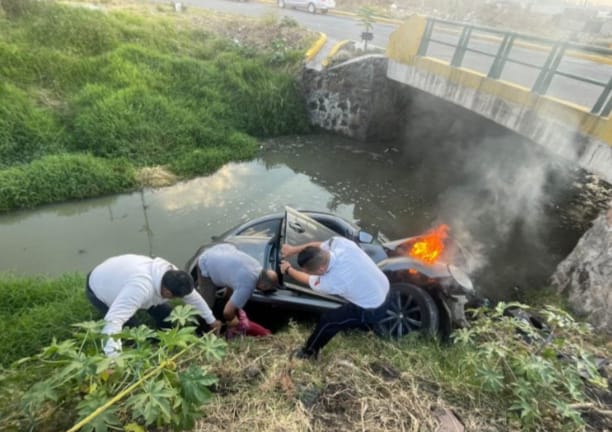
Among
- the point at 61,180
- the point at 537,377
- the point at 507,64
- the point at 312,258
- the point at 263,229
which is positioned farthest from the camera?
the point at 507,64

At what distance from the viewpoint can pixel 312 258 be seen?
2.91 m

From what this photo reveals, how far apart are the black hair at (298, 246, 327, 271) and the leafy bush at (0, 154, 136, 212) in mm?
5699

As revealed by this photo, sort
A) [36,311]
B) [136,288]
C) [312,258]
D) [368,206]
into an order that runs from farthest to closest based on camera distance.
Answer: [368,206], [36,311], [312,258], [136,288]

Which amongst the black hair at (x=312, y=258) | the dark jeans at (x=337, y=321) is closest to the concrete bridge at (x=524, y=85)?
the dark jeans at (x=337, y=321)

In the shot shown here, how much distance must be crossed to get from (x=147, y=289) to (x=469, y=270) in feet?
16.3

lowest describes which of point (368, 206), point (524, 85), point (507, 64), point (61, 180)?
point (368, 206)

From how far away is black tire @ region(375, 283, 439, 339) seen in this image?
351cm

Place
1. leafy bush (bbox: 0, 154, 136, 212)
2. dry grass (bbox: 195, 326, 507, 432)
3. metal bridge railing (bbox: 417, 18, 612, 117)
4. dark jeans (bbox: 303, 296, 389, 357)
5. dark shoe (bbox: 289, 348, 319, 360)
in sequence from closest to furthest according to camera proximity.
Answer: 1. dry grass (bbox: 195, 326, 507, 432)
2. dark shoe (bbox: 289, 348, 319, 360)
3. dark jeans (bbox: 303, 296, 389, 357)
4. metal bridge railing (bbox: 417, 18, 612, 117)
5. leafy bush (bbox: 0, 154, 136, 212)

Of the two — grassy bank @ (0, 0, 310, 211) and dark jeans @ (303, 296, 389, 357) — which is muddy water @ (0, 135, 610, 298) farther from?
dark jeans @ (303, 296, 389, 357)

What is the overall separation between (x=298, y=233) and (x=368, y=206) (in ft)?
14.0

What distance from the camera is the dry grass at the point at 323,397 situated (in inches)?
79.4

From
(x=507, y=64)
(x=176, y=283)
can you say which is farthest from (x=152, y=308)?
(x=507, y=64)

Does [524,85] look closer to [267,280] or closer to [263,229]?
[263,229]

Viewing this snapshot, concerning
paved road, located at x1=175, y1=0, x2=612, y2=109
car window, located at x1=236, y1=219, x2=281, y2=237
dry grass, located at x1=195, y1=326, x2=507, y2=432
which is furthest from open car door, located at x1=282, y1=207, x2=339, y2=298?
paved road, located at x1=175, y1=0, x2=612, y2=109
